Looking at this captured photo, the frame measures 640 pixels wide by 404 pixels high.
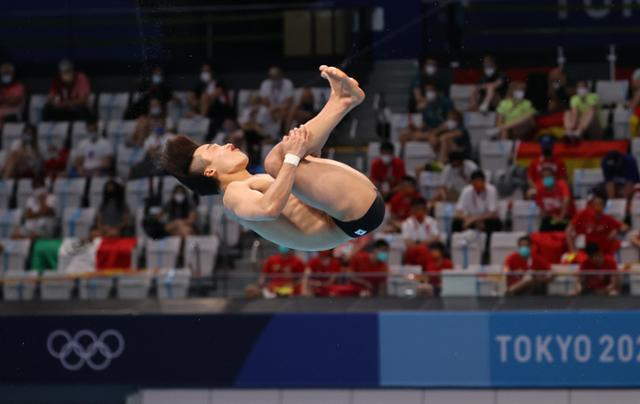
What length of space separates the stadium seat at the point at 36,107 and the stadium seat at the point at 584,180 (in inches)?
297

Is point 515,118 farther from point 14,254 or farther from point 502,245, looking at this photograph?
point 14,254

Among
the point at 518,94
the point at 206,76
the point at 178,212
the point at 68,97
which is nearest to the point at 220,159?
the point at 178,212

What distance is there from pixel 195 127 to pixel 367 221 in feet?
30.9

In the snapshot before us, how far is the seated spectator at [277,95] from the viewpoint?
16625 mm

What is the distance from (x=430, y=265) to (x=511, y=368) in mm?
1368

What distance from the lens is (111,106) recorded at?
1850 centimetres

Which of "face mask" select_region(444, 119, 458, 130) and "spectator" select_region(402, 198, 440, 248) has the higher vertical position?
"face mask" select_region(444, 119, 458, 130)

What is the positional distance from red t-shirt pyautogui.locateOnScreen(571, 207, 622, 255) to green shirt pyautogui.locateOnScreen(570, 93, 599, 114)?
2.36 metres

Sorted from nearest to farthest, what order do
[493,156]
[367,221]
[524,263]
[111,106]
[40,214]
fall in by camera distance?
[367,221] → [524,263] → [493,156] → [40,214] → [111,106]

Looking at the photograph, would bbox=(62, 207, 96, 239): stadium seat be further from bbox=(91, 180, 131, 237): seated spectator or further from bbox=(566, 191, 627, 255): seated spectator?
bbox=(566, 191, 627, 255): seated spectator

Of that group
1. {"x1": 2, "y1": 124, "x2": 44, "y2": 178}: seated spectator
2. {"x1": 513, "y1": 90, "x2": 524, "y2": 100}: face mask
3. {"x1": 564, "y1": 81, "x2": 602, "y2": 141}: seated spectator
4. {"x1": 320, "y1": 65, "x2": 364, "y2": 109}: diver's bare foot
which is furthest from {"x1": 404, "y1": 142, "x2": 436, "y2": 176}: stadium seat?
{"x1": 320, "y1": 65, "x2": 364, "y2": 109}: diver's bare foot

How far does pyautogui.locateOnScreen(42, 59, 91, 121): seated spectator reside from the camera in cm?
1828

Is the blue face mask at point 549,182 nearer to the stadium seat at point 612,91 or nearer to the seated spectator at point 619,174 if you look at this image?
the seated spectator at point 619,174

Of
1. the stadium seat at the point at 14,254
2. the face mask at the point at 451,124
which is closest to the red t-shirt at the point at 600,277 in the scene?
the face mask at the point at 451,124
